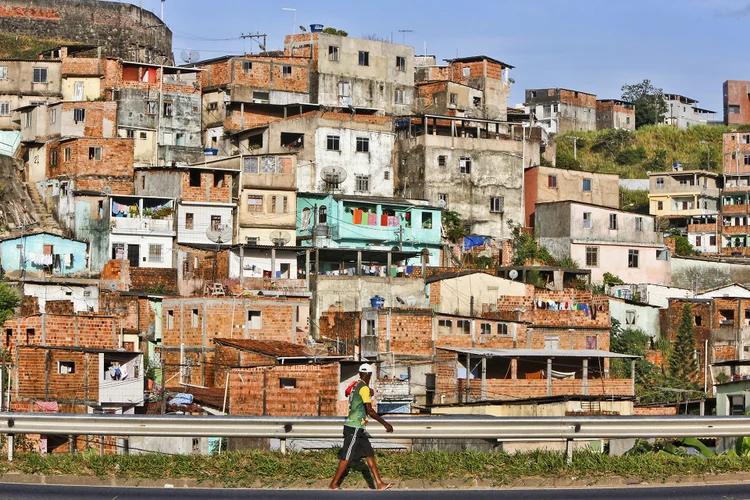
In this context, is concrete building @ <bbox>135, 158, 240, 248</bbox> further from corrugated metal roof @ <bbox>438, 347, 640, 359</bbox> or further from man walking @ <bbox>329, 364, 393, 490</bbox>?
man walking @ <bbox>329, 364, 393, 490</bbox>

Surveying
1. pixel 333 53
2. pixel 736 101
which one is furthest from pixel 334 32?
pixel 736 101

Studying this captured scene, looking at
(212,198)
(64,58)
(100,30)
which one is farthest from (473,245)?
(100,30)

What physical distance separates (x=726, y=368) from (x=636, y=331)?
4.03 meters

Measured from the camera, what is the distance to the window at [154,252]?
5300 centimetres

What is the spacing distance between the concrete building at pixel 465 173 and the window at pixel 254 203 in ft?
30.9

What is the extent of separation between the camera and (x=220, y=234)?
5425 cm

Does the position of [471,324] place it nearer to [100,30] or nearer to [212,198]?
[212,198]

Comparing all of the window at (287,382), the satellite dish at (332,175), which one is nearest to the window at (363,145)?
the satellite dish at (332,175)

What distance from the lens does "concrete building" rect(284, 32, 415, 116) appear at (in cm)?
6783

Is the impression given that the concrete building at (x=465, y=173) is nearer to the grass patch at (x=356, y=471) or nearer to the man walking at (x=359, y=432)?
the grass patch at (x=356, y=471)

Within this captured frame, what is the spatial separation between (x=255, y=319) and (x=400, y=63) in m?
29.8

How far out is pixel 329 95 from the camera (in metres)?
67.7

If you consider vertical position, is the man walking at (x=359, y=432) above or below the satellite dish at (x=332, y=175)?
below

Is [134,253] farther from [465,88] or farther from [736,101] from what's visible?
[736,101]
